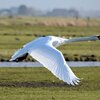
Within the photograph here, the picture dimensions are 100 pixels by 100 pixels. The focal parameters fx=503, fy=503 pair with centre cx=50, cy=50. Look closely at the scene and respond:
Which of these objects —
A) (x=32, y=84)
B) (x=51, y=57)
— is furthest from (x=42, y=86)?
(x=51, y=57)

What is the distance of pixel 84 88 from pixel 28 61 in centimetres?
1071

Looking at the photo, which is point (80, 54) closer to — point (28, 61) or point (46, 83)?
point (28, 61)

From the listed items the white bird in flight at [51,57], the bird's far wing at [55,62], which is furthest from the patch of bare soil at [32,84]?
the bird's far wing at [55,62]

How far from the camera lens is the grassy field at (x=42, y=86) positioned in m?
15.3

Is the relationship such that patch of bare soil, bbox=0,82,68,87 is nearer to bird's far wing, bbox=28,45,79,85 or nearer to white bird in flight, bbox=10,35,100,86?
white bird in flight, bbox=10,35,100,86

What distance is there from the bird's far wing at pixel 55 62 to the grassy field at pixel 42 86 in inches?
40.7

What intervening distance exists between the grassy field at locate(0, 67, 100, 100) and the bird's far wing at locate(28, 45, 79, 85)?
3.39ft

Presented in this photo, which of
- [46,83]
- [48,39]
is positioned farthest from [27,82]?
[48,39]

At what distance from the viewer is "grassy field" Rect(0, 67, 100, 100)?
15273 millimetres

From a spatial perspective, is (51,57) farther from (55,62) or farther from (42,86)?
(42,86)

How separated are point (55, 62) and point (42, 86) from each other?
10.4ft

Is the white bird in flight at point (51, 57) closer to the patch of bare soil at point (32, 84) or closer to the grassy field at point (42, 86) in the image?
the grassy field at point (42, 86)

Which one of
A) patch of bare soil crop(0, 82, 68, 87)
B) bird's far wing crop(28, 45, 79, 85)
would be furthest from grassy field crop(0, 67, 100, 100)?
bird's far wing crop(28, 45, 79, 85)

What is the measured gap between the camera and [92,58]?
29.1 m
